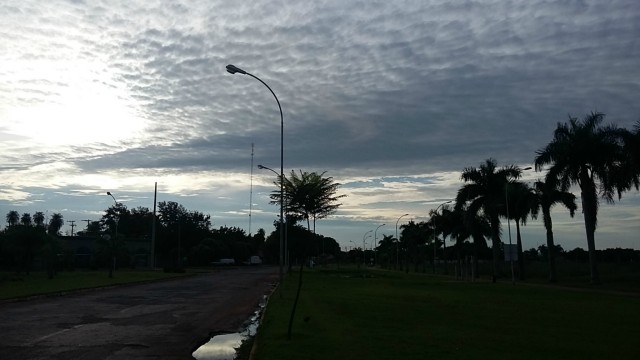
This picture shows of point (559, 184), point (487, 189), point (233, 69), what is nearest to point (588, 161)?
point (559, 184)

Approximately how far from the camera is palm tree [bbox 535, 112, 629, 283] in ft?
133

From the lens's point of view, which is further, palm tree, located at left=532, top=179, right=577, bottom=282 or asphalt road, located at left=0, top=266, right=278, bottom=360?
palm tree, located at left=532, top=179, right=577, bottom=282

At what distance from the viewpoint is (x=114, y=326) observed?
53.6 ft

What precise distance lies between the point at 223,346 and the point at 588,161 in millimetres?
35995

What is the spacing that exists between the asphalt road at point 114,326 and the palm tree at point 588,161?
1045 inches

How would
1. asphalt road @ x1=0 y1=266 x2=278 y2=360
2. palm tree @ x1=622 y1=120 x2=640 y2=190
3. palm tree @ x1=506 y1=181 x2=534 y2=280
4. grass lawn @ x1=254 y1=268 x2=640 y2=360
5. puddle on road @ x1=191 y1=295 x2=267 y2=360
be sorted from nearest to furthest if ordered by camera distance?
grass lawn @ x1=254 y1=268 x2=640 y2=360
puddle on road @ x1=191 y1=295 x2=267 y2=360
asphalt road @ x1=0 y1=266 x2=278 y2=360
palm tree @ x1=622 y1=120 x2=640 y2=190
palm tree @ x1=506 y1=181 x2=534 y2=280

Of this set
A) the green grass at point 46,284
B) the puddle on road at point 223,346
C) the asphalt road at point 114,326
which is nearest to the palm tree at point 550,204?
the asphalt road at point 114,326

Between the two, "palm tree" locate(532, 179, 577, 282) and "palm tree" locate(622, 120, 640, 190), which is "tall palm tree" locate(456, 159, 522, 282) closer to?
"palm tree" locate(532, 179, 577, 282)

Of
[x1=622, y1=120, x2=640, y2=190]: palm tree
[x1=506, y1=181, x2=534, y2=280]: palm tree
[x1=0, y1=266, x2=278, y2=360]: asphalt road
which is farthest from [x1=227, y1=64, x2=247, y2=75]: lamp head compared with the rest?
[x1=506, y1=181, x2=534, y2=280]: palm tree

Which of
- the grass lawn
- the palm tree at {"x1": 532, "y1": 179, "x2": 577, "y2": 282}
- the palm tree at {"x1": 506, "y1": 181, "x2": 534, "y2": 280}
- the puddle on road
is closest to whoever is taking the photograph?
the grass lawn

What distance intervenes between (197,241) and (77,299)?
81.0 meters

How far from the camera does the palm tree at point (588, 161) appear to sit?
40562 mm

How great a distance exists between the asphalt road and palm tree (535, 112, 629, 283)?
87.1 feet

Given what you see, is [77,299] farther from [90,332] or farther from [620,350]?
[620,350]
